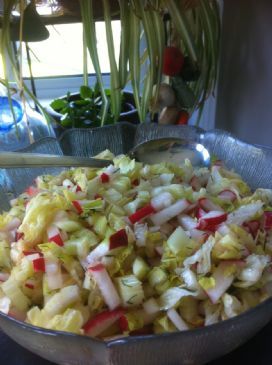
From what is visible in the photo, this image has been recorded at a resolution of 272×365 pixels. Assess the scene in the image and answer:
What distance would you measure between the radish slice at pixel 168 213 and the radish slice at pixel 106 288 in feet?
0.41

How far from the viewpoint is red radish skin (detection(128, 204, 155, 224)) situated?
1.94 feet

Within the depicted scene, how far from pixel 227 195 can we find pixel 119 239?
0.23 meters

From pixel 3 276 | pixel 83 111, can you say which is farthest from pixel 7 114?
pixel 3 276

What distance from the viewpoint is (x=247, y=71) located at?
1130 mm

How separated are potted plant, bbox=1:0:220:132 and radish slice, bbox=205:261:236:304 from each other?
0.59 m

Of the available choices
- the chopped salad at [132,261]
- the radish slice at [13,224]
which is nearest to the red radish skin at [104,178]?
the chopped salad at [132,261]

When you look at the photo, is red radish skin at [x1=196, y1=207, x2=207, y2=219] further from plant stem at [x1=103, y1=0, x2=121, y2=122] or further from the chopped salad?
plant stem at [x1=103, y1=0, x2=121, y2=122]

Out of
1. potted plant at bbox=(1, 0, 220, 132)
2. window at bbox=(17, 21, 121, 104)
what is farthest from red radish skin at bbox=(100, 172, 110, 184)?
window at bbox=(17, 21, 121, 104)

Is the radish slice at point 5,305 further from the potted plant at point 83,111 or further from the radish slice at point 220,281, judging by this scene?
the potted plant at point 83,111

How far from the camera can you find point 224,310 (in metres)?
0.49

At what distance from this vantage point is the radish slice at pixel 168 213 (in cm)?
60

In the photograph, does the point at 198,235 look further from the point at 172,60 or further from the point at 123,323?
the point at 172,60

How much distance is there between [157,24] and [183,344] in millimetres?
745

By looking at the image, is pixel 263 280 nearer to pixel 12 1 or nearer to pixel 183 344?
pixel 183 344
